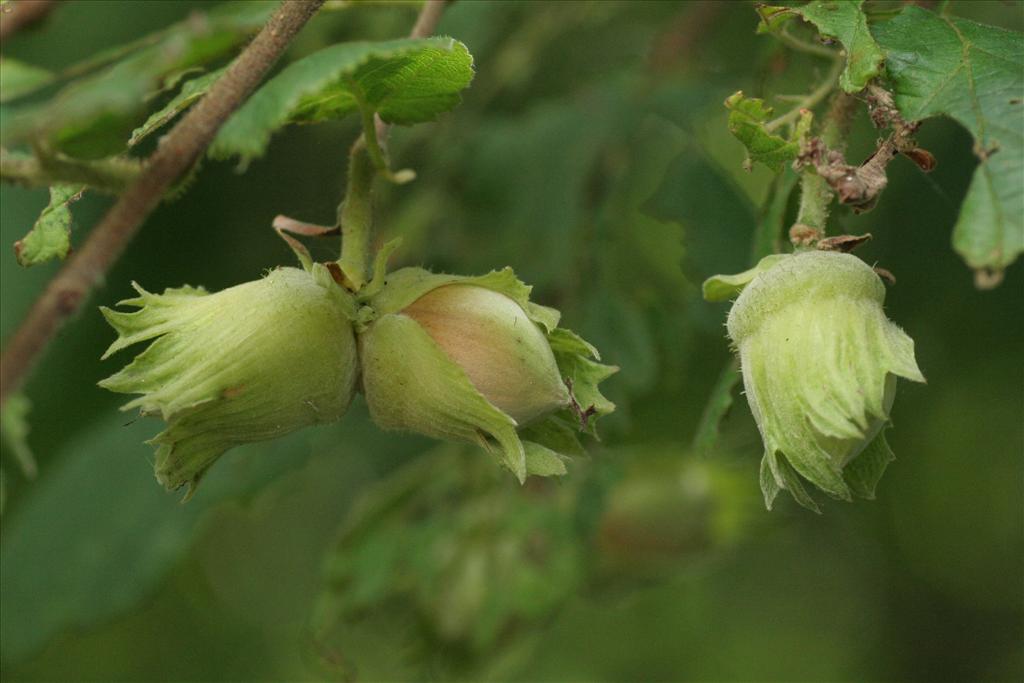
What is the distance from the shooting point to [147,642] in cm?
437

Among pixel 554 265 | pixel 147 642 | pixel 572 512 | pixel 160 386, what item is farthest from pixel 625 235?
pixel 147 642

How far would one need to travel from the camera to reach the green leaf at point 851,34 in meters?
1.23

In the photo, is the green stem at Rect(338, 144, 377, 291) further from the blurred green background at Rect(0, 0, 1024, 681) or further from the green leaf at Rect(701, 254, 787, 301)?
the blurred green background at Rect(0, 0, 1024, 681)

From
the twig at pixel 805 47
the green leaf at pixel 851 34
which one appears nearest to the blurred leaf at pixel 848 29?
the green leaf at pixel 851 34

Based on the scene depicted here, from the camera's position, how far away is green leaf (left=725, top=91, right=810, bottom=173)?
4.23 feet

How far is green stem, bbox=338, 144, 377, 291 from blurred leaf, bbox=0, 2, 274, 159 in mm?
232

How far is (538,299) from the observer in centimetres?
251

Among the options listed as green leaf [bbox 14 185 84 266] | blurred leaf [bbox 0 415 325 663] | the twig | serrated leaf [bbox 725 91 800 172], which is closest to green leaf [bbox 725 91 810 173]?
serrated leaf [bbox 725 91 800 172]

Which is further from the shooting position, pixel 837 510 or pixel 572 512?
pixel 837 510

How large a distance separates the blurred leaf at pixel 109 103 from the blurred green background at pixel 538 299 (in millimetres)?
939

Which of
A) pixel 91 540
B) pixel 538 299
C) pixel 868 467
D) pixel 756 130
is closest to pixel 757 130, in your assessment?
pixel 756 130

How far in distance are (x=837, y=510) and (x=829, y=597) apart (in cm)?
132

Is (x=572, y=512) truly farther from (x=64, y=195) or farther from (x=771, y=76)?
(x=64, y=195)

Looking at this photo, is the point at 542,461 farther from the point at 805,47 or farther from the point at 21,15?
the point at 21,15
